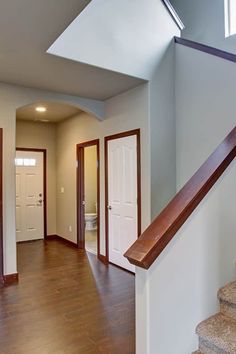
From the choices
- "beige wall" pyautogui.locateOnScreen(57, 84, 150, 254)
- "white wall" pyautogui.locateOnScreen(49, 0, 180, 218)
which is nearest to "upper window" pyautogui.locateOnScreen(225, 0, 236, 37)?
"white wall" pyautogui.locateOnScreen(49, 0, 180, 218)

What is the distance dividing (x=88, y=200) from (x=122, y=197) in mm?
3561

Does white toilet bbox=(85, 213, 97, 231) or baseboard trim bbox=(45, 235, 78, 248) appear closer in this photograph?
baseboard trim bbox=(45, 235, 78, 248)

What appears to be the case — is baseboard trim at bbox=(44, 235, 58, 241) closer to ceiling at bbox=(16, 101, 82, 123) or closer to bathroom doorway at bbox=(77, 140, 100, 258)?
bathroom doorway at bbox=(77, 140, 100, 258)

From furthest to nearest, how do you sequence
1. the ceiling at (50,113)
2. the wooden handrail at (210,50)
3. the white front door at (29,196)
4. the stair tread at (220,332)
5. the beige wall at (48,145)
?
the beige wall at (48,145) → the white front door at (29,196) → the ceiling at (50,113) → the wooden handrail at (210,50) → the stair tread at (220,332)

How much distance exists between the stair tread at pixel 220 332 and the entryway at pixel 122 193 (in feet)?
7.10

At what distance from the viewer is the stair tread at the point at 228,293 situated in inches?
68.5

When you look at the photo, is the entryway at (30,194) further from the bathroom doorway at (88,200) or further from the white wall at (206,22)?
the white wall at (206,22)

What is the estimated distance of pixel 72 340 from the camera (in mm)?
2307

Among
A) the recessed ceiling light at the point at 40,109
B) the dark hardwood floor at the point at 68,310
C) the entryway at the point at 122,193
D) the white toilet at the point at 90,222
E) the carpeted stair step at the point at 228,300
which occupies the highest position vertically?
the recessed ceiling light at the point at 40,109

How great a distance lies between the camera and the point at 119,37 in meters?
3.36

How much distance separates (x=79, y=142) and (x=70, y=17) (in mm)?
3288

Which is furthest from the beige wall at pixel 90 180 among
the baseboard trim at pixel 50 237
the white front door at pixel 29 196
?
the white front door at pixel 29 196

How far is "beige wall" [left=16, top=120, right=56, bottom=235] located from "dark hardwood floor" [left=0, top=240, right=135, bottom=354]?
1.97 m

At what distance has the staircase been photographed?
1.53 meters
